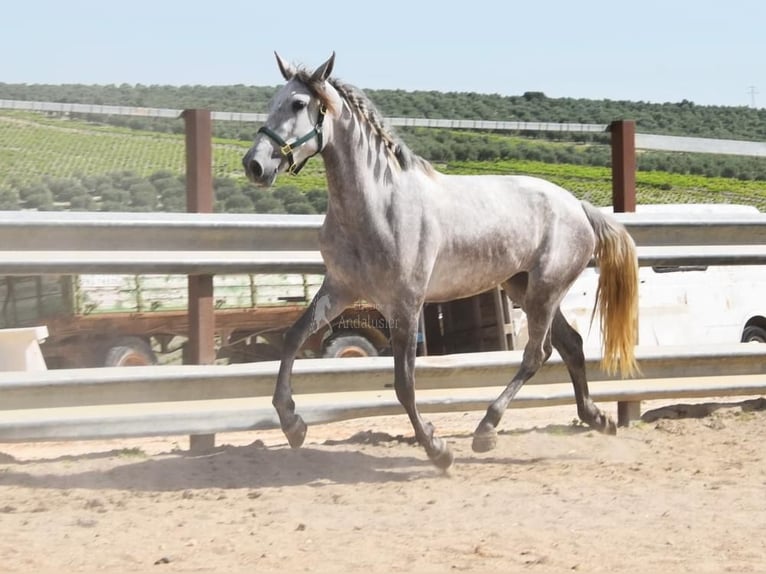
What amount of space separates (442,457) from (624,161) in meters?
2.76

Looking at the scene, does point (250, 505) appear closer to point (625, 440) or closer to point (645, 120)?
point (625, 440)

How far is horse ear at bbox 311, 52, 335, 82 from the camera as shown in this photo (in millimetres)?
5395

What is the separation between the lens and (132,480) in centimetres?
532

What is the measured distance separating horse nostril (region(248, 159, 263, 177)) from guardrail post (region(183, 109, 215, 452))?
1083 millimetres

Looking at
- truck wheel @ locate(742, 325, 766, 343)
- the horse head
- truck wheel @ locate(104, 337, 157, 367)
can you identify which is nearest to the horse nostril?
the horse head

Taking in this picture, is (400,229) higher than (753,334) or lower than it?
higher

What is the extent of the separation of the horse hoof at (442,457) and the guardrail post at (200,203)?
55.1 inches

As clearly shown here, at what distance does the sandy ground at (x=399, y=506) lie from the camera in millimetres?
3898

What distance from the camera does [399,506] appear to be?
4.84 metres

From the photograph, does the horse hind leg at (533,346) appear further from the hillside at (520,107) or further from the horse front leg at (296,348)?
the hillside at (520,107)

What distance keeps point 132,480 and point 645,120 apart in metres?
35.1

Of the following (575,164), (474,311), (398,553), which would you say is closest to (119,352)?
(474,311)

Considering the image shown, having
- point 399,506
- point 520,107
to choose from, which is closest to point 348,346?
point 399,506

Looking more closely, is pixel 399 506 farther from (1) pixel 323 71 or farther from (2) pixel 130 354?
(2) pixel 130 354
